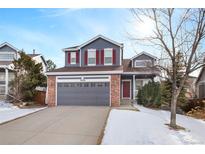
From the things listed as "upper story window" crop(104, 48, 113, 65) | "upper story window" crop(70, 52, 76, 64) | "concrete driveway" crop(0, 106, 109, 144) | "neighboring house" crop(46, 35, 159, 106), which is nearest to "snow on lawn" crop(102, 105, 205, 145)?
"concrete driveway" crop(0, 106, 109, 144)

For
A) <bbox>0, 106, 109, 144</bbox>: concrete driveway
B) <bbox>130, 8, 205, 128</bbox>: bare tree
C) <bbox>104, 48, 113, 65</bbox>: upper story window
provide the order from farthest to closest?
<bbox>104, 48, 113, 65</bbox>: upper story window, <bbox>130, 8, 205, 128</bbox>: bare tree, <bbox>0, 106, 109, 144</bbox>: concrete driveway

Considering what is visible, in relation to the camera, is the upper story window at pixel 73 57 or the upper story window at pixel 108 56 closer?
the upper story window at pixel 108 56

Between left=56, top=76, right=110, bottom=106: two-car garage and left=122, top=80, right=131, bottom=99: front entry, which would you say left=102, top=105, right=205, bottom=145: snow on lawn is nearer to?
left=56, top=76, right=110, bottom=106: two-car garage

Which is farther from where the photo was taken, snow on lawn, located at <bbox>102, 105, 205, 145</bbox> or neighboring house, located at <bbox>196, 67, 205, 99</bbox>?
neighboring house, located at <bbox>196, 67, 205, 99</bbox>

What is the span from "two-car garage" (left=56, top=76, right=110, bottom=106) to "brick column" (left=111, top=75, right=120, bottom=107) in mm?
197

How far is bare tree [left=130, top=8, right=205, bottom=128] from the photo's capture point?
7312 millimetres

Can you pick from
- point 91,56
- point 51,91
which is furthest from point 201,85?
point 51,91

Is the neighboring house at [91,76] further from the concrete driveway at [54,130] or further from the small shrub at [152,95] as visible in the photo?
the concrete driveway at [54,130]

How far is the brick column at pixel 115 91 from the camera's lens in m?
11.7

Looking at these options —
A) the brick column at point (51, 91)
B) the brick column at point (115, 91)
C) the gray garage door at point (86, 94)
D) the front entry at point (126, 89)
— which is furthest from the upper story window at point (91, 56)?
the front entry at point (126, 89)


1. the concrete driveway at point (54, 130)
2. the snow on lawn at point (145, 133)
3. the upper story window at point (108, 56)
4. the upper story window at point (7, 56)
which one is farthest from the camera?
the upper story window at point (108, 56)

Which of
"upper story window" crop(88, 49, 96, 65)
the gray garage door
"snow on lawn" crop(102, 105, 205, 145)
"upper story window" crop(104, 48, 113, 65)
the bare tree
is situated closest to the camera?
"snow on lawn" crop(102, 105, 205, 145)

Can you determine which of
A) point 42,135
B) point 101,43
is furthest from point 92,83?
point 42,135
